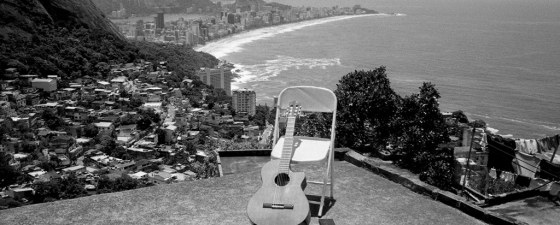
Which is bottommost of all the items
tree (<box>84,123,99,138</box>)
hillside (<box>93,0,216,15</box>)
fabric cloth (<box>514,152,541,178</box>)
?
tree (<box>84,123,99,138</box>)

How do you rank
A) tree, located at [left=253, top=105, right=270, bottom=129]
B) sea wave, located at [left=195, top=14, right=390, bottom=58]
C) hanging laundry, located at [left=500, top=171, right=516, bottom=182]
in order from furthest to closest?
sea wave, located at [left=195, top=14, right=390, bottom=58] < tree, located at [left=253, top=105, right=270, bottom=129] < hanging laundry, located at [left=500, top=171, right=516, bottom=182]

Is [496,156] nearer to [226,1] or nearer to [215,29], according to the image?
[215,29]

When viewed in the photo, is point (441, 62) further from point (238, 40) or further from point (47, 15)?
point (238, 40)

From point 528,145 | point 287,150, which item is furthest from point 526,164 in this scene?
point 287,150

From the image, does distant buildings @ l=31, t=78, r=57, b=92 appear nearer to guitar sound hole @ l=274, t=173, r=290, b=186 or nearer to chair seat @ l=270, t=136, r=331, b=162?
chair seat @ l=270, t=136, r=331, b=162

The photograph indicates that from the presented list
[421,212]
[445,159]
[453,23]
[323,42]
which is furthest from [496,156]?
[453,23]

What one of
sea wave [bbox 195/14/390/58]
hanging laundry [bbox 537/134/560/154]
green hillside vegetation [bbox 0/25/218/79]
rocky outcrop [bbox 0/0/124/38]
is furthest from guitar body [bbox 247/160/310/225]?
sea wave [bbox 195/14/390/58]

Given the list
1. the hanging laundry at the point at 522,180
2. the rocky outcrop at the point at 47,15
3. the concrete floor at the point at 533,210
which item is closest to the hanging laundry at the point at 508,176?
the hanging laundry at the point at 522,180
